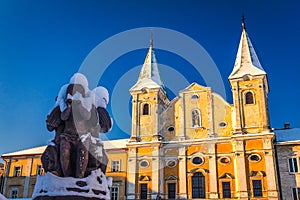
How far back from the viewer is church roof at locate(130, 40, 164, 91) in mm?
35000

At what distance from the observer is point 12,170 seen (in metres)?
36.8

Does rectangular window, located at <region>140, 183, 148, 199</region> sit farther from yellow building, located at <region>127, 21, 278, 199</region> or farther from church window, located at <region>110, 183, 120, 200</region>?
church window, located at <region>110, 183, 120, 200</region>

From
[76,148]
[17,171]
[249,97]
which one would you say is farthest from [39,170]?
[76,148]

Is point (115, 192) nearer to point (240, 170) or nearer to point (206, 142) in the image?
point (206, 142)

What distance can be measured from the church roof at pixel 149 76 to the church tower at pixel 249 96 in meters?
7.31

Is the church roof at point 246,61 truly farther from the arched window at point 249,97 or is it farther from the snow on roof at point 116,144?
the snow on roof at point 116,144

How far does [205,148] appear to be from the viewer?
100ft

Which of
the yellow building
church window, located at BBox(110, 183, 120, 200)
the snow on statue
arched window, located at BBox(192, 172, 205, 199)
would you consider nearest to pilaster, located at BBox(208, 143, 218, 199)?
the yellow building

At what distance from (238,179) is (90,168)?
21677 mm

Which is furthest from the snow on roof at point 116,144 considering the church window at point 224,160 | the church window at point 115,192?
the church window at point 224,160

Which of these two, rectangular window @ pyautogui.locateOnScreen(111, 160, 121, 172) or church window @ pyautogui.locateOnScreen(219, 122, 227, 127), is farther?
rectangular window @ pyautogui.locateOnScreen(111, 160, 121, 172)

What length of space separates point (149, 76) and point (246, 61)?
948 cm

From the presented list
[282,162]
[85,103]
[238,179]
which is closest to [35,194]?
[85,103]

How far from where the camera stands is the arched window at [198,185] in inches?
1156
